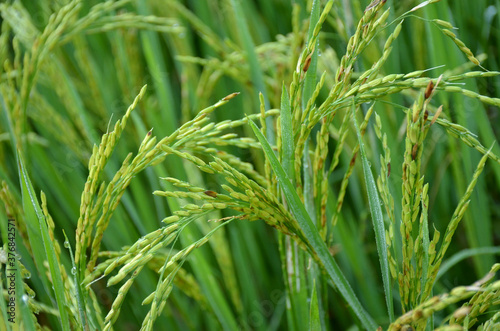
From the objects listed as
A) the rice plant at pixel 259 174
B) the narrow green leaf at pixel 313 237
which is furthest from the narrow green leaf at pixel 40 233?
the narrow green leaf at pixel 313 237

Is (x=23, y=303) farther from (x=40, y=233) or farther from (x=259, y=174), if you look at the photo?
(x=259, y=174)

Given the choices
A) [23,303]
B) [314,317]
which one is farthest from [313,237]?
[23,303]

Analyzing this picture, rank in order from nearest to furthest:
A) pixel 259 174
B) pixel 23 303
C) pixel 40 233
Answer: pixel 23 303
pixel 40 233
pixel 259 174

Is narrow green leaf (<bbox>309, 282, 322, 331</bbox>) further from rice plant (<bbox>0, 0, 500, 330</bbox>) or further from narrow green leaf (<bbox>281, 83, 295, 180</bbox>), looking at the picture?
narrow green leaf (<bbox>281, 83, 295, 180</bbox>)

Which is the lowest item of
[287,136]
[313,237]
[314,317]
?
[314,317]

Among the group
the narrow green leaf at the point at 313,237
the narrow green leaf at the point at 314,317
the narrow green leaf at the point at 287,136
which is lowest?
the narrow green leaf at the point at 314,317

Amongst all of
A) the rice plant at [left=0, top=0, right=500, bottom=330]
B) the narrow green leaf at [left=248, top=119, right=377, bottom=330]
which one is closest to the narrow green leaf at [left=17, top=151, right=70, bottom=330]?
the rice plant at [left=0, top=0, right=500, bottom=330]

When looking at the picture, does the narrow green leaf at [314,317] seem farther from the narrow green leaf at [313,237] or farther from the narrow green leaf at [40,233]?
the narrow green leaf at [40,233]

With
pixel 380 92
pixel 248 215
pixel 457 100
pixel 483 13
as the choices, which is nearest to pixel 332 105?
pixel 380 92
